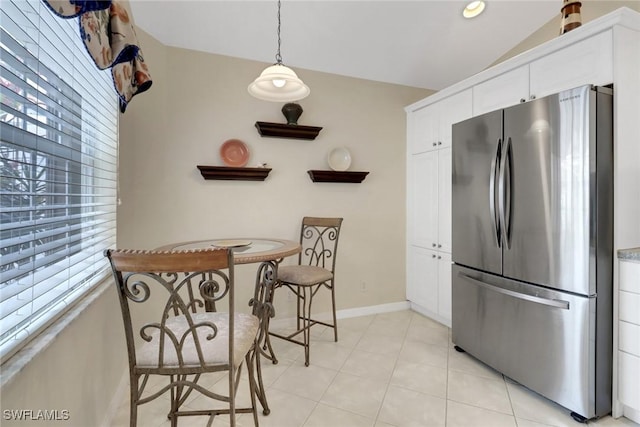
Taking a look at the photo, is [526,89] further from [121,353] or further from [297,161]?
[121,353]

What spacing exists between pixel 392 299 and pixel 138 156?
2828mm

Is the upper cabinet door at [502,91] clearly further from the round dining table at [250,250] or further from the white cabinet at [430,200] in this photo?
the round dining table at [250,250]

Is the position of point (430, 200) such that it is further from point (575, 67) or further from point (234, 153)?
point (234, 153)

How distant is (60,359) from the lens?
1.09 meters

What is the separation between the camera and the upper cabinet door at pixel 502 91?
212 centimetres

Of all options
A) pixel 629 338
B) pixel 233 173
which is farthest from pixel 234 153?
pixel 629 338

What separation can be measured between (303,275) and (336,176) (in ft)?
3.59

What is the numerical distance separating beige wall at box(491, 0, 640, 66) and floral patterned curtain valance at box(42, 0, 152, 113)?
3.18 m

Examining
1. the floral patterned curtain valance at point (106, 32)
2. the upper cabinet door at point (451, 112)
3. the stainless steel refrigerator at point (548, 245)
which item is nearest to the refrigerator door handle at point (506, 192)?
the stainless steel refrigerator at point (548, 245)

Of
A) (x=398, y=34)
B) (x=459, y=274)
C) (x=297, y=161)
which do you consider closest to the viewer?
(x=459, y=274)

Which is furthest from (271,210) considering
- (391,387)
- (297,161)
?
(391,387)

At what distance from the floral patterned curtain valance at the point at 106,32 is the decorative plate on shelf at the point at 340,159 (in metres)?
1.88

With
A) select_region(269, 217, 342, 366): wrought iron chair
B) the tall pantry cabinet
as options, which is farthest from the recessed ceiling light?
select_region(269, 217, 342, 366): wrought iron chair

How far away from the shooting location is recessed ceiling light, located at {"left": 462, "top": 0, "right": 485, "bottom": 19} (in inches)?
98.4
